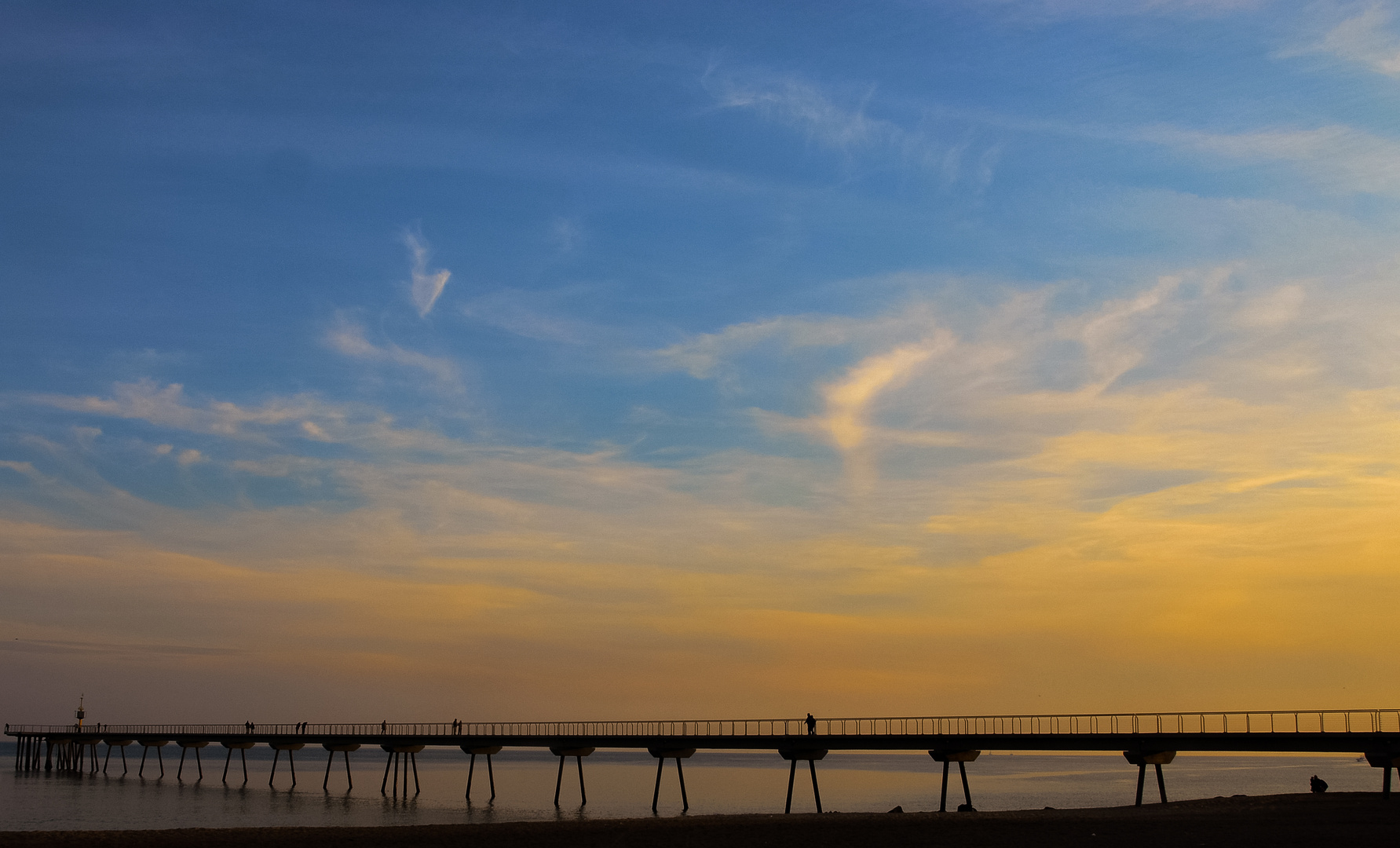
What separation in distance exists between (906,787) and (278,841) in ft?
241

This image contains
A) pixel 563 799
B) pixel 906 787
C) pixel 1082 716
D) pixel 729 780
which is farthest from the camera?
pixel 729 780

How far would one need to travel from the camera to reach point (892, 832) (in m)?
32.8

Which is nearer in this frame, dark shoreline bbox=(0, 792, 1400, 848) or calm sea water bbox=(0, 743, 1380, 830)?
dark shoreline bbox=(0, 792, 1400, 848)

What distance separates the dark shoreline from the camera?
29516 mm

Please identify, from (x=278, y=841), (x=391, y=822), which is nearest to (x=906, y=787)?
(x=391, y=822)

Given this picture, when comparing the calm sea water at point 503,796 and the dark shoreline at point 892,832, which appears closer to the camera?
the dark shoreline at point 892,832

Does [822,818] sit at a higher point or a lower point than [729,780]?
higher

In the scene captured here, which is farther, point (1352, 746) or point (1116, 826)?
point (1352, 746)

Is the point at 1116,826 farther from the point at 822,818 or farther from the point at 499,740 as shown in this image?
the point at 499,740

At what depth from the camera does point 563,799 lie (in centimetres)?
7100

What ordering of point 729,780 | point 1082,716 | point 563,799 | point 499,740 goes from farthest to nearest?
point 729,780 → point 563,799 → point 499,740 → point 1082,716

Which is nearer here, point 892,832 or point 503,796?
point 892,832

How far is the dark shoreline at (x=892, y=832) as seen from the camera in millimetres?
29516

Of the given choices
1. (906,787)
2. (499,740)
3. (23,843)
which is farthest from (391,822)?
(906,787)
